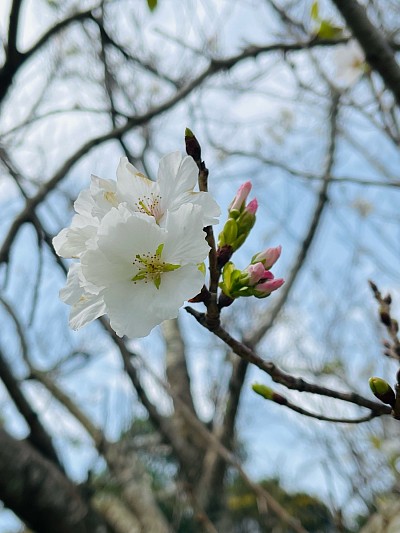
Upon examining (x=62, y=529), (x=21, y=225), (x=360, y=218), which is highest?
(x=360, y=218)

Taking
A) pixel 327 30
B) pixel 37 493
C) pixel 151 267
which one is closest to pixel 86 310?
pixel 151 267

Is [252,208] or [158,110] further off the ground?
[158,110]

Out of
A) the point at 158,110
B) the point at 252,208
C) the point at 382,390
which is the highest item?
the point at 158,110

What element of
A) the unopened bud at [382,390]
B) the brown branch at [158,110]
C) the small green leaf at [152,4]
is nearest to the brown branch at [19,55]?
the brown branch at [158,110]

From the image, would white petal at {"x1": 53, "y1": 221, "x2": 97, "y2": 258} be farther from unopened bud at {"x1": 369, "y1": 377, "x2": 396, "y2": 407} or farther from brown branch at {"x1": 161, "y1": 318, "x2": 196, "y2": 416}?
brown branch at {"x1": 161, "y1": 318, "x2": 196, "y2": 416}

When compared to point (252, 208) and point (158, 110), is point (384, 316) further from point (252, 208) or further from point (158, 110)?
point (158, 110)

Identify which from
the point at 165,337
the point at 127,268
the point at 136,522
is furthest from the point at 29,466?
the point at 165,337

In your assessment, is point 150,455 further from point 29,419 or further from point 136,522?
point 29,419
